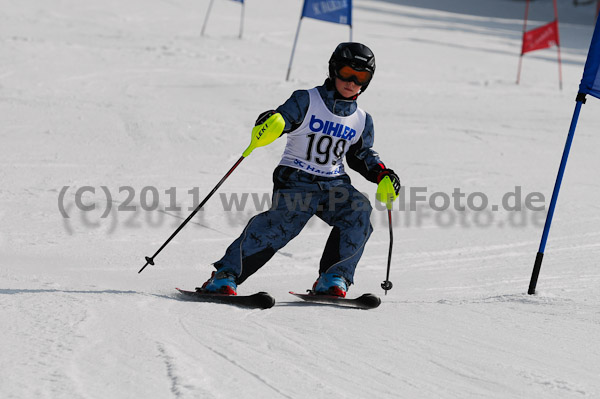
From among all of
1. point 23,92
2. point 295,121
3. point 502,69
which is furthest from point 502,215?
point 502,69

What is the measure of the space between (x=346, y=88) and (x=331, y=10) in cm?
→ 880

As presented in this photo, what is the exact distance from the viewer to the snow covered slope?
9.09 feet

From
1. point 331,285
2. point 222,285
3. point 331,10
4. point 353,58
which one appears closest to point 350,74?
point 353,58

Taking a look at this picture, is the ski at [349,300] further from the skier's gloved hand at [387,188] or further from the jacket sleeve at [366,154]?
the jacket sleeve at [366,154]

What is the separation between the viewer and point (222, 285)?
4102 millimetres

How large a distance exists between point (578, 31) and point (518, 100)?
1416cm

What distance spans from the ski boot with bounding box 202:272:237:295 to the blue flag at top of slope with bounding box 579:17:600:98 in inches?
84.0

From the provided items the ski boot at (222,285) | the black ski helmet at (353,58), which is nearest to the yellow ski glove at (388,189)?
the black ski helmet at (353,58)

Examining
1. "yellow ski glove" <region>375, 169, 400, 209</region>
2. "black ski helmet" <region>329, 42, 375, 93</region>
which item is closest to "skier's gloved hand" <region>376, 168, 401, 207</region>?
"yellow ski glove" <region>375, 169, 400, 209</region>

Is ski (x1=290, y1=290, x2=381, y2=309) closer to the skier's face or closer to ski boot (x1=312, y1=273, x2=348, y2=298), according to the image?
ski boot (x1=312, y1=273, x2=348, y2=298)

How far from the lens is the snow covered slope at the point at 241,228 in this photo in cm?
277

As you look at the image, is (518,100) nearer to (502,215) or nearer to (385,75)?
(385,75)

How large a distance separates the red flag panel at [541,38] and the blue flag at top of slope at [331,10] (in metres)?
3.88

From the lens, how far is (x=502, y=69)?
53.6ft
